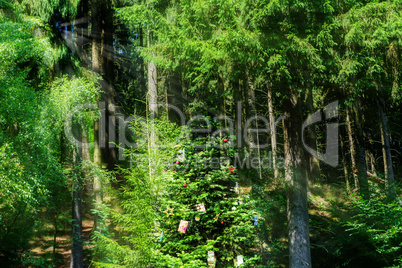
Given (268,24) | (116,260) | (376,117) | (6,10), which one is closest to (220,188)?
(116,260)

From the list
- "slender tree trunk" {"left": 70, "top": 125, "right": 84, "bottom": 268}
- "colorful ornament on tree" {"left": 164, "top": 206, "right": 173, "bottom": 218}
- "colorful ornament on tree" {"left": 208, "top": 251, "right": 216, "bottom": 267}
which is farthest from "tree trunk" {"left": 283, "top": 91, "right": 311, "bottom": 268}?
"slender tree trunk" {"left": 70, "top": 125, "right": 84, "bottom": 268}

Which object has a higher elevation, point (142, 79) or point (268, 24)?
point (142, 79)

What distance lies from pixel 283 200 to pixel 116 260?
5.67 m

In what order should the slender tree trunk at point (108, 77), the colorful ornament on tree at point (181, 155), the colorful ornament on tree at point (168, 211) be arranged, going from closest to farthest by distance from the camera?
the colorful ornament on tree at point (168, 211), the colorful ornament on tree at point (181, 155), the slender tree trunk at point (108, 77)

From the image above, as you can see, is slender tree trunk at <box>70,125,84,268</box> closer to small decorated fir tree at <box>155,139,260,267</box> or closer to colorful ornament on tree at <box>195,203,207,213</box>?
small decorated fir tree at <box>155,139,260,267</box>

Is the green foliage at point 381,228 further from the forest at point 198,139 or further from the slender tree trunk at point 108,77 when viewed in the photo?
the slender tree trunk at point 108,77

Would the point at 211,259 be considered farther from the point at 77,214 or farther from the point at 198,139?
the point at 77,214

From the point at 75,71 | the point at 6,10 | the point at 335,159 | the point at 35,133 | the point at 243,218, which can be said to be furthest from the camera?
the point at 335,159

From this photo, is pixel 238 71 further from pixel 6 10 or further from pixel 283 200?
pixel 6 10

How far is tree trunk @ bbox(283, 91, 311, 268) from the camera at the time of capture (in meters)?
7.09

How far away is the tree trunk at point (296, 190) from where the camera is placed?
7086 millimetres

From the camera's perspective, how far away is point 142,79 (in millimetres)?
22094

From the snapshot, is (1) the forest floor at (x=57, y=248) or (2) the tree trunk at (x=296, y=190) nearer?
(2) the tree trunk at (x=296, y=190)

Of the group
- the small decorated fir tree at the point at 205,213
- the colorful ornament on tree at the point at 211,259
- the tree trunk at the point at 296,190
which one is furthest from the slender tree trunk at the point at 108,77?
the colorful ornament on tree at the point at 211,259
